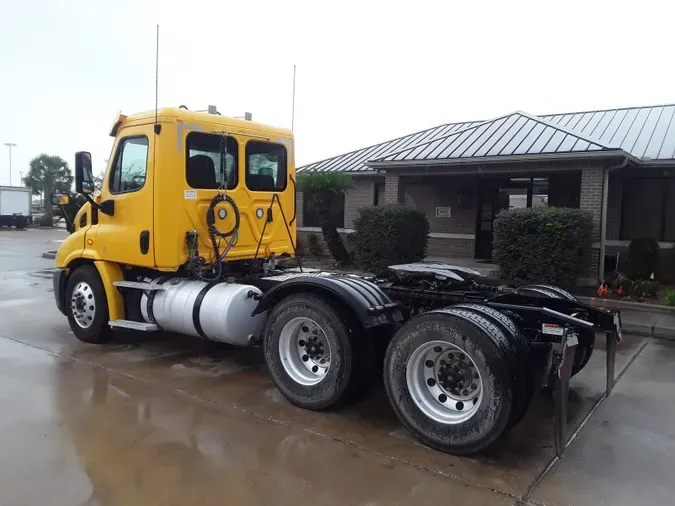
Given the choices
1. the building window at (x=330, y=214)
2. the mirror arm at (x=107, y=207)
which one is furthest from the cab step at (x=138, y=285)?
the building window at (x=330, y=214)

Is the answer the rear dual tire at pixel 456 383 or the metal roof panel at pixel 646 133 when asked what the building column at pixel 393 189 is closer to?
the metal roof panel at pixel 646 133

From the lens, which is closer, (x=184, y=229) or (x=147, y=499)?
(x=147, y=499)

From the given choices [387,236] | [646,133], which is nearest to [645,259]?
[646,133]

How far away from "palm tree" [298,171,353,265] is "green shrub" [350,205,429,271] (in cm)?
216

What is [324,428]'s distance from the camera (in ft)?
15.3

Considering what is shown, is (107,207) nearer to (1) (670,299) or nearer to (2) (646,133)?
(1) (670,299)

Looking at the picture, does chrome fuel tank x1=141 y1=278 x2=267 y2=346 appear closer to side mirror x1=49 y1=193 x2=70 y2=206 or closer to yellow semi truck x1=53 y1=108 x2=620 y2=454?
yellow semi truck x1=53 y1=108 x2=620 y2=454

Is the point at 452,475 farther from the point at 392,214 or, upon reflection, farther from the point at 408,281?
the point at 392,214

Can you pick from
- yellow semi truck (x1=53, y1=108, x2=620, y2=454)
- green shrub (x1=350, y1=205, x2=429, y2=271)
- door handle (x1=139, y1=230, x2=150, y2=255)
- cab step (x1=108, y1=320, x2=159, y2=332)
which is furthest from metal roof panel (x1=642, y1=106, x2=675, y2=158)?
cab step (x1=108, y1=320, x2=159, y2=332)

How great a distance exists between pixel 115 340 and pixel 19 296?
16.6 feet

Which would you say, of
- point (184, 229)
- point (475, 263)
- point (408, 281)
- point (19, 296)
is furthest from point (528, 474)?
point (475, 263)

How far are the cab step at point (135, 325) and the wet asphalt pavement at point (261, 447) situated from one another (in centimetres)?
39

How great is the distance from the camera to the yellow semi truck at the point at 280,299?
4195 millimetres

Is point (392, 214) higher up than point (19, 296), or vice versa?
point (392, 214)
